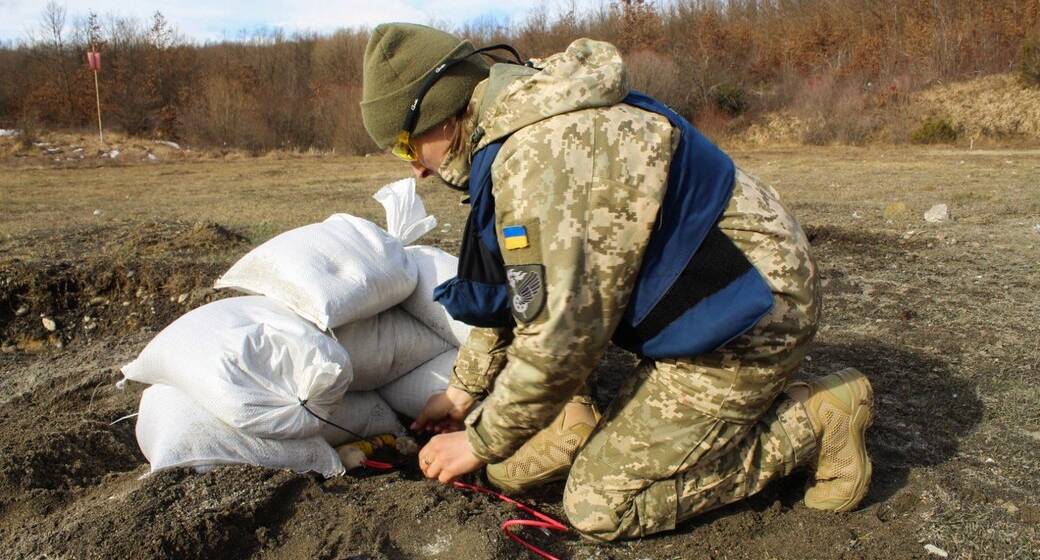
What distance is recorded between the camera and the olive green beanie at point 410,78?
6.06 feet

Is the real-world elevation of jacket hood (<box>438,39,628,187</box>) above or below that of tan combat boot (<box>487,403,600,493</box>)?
above

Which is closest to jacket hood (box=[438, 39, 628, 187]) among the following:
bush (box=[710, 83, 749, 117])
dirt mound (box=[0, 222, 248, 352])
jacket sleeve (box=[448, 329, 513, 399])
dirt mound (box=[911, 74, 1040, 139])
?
jacket sleeve (box=[448, 329, 513, 399])

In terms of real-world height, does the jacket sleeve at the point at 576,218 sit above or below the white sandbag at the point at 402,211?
above

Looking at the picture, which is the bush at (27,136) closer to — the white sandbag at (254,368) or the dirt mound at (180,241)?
the dirt mound at (180,241)

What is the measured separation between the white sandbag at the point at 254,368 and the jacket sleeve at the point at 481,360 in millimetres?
330

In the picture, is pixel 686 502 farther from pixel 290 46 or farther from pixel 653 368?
pixel 290 46

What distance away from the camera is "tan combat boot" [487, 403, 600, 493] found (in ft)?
7.34

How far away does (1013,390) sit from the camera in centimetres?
288

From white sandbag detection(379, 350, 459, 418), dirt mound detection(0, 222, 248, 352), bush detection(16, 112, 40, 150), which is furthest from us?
bush detection(16, 112, 40, 150)

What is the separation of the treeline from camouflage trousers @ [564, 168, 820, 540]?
49.9ft

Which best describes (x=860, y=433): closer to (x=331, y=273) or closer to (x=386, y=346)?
(x=386, y=346)

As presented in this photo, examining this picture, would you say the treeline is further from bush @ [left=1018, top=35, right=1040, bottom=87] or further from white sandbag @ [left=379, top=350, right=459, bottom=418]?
white sandbag @ [left=379, top=350, right=459, bottom=418]

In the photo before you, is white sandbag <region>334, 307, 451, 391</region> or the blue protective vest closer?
the blue protective vest

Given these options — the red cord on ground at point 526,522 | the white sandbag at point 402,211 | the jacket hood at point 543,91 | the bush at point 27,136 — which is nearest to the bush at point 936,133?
the white sandbag at point 402,211
